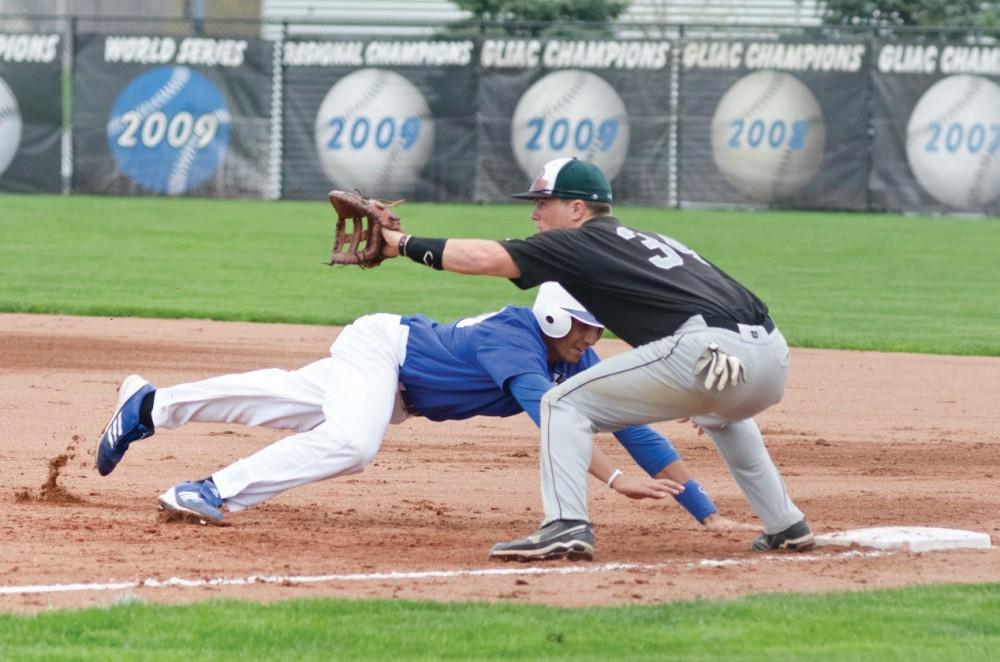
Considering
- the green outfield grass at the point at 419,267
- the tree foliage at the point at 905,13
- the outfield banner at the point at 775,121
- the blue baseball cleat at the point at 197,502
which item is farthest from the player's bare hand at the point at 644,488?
the tree foliage at the point at 905,13

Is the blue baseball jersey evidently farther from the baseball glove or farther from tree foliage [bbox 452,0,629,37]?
tree foliage [bbox 452,0,629,37]

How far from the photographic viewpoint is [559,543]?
5.34 metres

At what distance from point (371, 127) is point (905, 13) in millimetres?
13656

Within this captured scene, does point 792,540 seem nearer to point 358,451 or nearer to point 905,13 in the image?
point 358,451

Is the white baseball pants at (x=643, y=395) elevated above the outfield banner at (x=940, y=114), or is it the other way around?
the white baseball pants at (x=643, y=395)

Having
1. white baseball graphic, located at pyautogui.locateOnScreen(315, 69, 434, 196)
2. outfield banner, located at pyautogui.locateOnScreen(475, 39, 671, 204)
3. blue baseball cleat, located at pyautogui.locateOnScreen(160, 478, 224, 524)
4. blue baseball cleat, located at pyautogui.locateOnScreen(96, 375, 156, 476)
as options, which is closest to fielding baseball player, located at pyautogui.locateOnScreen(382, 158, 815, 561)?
blue baseball cleat, located at pyautogui.locateOnScreen(160, 478, 224, 524)

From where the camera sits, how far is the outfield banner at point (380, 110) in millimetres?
Answer: 23703

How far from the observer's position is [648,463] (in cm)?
600

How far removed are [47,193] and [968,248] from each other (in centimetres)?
1333

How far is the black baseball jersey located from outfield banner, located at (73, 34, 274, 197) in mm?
18940

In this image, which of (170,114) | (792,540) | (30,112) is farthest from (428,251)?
(30,112)

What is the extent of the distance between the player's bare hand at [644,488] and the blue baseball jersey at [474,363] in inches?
21.2

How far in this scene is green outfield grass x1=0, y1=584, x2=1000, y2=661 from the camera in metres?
4.14

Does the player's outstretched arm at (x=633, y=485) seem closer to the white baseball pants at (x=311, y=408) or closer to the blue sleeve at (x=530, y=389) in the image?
the blue sleeve at (x=530, y=389)
